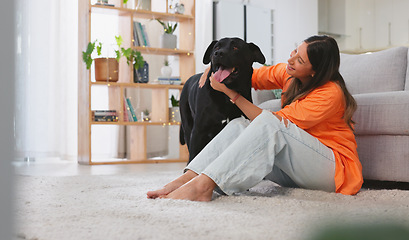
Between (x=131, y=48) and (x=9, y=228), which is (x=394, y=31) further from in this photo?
(x=9, y=228)

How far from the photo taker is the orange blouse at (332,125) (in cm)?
161

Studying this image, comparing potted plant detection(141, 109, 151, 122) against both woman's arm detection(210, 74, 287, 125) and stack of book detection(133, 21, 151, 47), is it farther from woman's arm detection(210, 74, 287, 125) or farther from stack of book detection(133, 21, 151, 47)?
woman's arm detection(210, 74, 287, 125)

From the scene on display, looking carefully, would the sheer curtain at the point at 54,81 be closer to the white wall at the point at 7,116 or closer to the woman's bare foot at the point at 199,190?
the woman's bare foot at the point at 199,190

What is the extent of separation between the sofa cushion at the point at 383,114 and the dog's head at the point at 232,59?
58 cm

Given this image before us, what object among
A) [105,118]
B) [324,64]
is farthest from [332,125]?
[105,118]

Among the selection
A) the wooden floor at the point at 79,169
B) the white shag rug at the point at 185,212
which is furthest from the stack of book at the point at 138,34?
the white shag rug at the point at 185,212

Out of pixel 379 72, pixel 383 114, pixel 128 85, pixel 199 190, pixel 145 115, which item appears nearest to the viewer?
pixel 199 190

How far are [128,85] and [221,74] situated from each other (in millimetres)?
2655

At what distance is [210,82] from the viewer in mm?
1913

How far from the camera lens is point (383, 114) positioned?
2051 millimetres

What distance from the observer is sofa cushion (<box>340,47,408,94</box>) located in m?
2.58

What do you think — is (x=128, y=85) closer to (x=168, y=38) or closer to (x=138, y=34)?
(x=138, y=34)

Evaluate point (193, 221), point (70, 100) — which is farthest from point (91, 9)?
point (193, 221)

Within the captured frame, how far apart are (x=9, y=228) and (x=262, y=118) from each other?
134cm
